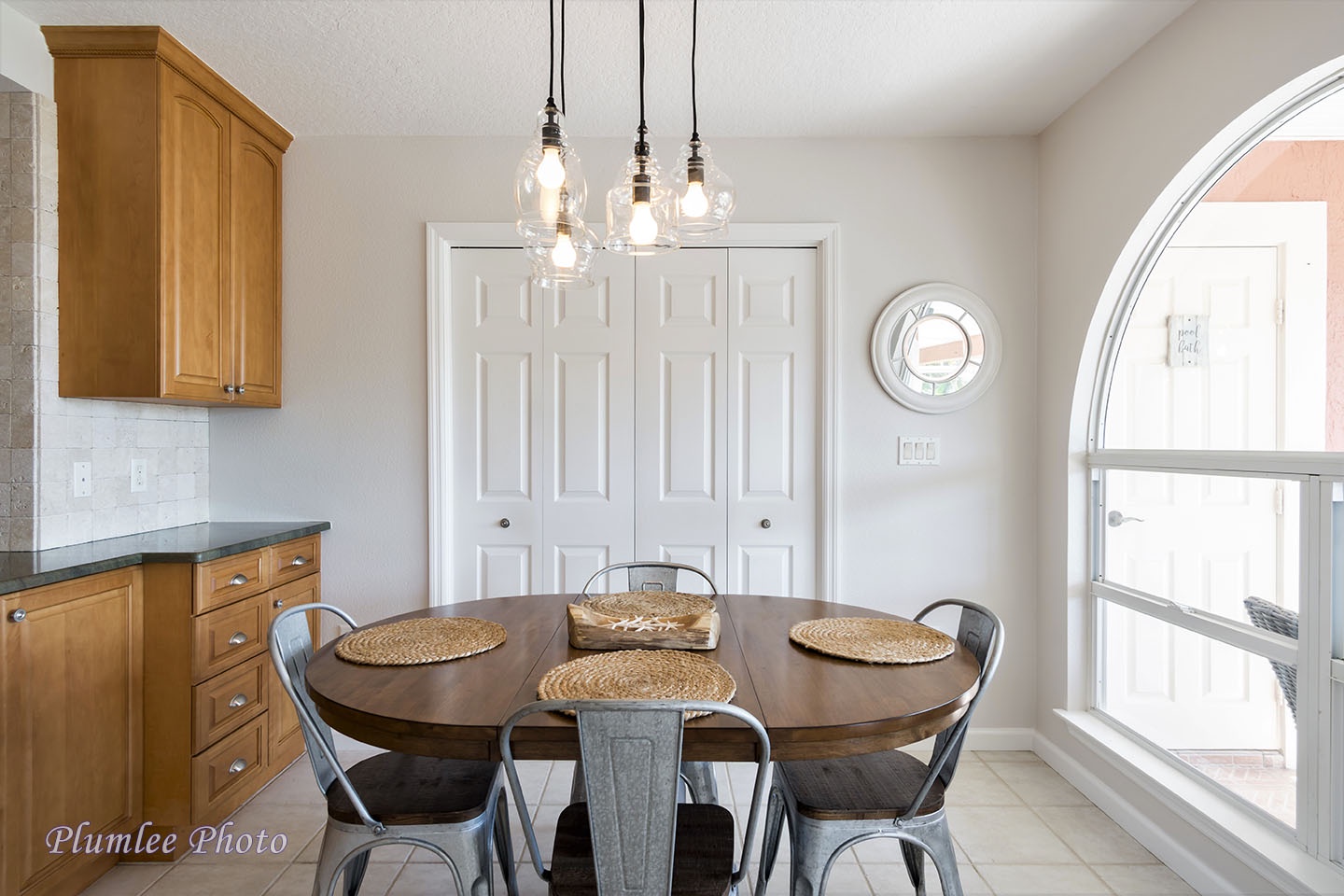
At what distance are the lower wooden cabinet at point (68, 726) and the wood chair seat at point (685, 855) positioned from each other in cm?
145

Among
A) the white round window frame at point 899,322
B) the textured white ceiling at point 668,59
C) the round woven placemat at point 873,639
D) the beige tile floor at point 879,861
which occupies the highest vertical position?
the textured white ceiling at point 668,59

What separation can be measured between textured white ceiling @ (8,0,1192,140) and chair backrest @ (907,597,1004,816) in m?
1.81

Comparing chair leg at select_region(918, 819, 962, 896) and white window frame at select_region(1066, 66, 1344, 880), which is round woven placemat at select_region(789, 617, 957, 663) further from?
white window frame at select_region(1066, 66, 1344, 880)

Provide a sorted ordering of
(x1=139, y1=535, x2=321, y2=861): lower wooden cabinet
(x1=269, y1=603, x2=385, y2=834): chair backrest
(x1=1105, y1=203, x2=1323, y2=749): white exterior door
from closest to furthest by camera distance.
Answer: (x1=269, y1=603, x2=385, y2=834): chair backrest
(x1=1105, y1=203, x2=1323, y2=749): white exterior door
(x1=139, y1=535, x2=321, y2=861): lower wooden cabinet

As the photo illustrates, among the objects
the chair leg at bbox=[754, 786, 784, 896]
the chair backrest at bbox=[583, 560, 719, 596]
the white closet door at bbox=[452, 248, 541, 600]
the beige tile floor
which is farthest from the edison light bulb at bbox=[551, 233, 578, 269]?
the beige tile floor

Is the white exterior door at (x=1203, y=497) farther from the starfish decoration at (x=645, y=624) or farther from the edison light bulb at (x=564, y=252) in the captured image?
the edison light bulb at (x=564, y=252)

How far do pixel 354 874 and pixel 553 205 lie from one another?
5.45 feet

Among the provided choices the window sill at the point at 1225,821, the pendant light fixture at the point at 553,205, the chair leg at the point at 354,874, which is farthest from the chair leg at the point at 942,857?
the pendant light fixture at the point at 553,205

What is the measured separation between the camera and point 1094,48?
97.5 inches

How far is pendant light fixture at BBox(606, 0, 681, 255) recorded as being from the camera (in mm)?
1785

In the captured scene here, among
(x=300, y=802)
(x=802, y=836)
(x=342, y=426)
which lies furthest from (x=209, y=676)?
(x=802, y=836)

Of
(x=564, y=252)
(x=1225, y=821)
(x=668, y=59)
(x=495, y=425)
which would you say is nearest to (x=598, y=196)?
(x=668, y=59)

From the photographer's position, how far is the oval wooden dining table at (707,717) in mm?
1318

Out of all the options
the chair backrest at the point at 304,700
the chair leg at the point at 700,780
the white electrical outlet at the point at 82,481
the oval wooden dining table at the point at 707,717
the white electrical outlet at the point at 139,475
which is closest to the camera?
the oval wooden dining table at the point at 707,717
